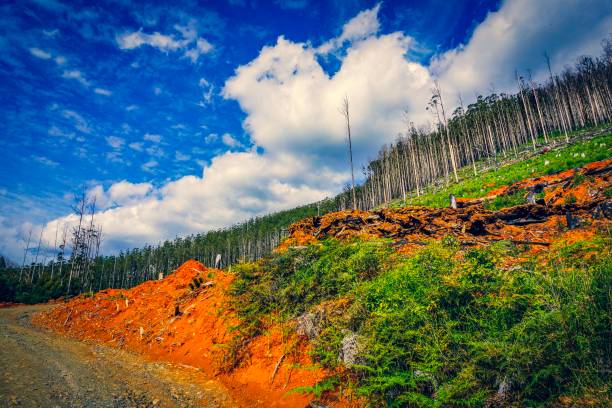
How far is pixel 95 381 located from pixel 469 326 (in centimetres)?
863

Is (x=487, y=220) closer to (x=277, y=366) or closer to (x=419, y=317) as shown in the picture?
(x=419, y=317)

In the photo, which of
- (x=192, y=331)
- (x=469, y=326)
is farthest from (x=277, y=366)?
(x=192, y=331)

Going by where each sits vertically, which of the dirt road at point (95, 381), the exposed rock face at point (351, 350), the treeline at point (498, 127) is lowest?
the dirt road at point (95, 381)

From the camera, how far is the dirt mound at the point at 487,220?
9953 mm

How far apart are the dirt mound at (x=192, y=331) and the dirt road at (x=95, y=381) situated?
2.02 ft

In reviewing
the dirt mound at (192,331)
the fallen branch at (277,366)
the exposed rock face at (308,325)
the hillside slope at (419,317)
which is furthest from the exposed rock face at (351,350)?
the fallen branch at (277,366)

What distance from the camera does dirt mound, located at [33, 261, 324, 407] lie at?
6440 millimetres

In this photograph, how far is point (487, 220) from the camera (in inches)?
477

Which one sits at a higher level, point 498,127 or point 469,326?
point 498,127

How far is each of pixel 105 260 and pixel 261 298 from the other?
118 m

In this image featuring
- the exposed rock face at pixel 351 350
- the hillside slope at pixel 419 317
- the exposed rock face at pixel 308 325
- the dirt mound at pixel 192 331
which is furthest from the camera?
the exposed rock face at pixel 308 325

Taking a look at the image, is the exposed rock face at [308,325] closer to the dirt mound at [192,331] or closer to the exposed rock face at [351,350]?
the dirt mound at [192,331]

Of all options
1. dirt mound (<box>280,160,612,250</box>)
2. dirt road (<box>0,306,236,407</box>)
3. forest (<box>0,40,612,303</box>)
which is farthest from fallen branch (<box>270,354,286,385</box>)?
forest (<box>0,40,612,303</box>)

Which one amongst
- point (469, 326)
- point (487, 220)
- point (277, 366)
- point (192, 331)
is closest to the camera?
point (469, 326)
